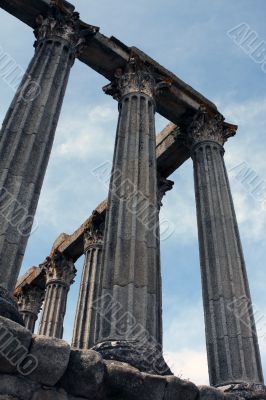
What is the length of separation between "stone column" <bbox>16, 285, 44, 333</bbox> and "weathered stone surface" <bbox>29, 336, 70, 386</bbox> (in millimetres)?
25385

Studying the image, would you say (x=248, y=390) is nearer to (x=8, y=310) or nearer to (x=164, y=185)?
(x=8, y=310)

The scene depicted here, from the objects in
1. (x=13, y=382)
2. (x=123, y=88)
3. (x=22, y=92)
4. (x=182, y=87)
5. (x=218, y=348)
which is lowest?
(x=13, y=382)

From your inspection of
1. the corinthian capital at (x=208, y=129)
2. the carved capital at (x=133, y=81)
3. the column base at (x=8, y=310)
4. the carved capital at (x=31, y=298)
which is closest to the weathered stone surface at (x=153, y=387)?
the column base at (x=8, y=310)

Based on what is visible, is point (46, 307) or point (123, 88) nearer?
point (123, 88)

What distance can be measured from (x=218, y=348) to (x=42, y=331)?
46.5 feet

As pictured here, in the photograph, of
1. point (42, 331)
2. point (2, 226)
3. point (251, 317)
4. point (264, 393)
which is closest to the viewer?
point (2, 226)

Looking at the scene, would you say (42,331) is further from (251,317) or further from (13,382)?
(13,382)

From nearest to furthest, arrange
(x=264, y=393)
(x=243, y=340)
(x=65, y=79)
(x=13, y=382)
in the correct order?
(x=13, y=382)
(x=264, y=393)
(x=243, y=340)
(x=65, y=79)

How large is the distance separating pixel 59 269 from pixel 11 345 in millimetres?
22892

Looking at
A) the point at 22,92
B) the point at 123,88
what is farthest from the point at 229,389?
the point at 123,88

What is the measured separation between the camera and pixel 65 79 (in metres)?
17.5

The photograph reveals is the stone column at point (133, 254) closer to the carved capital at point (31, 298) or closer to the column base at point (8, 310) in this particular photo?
the column base at point (8, 310)

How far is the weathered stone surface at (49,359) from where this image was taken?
24.9 feet

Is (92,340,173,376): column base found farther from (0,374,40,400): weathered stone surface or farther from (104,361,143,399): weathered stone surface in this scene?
(0,374,40,400): weathered stone surface
